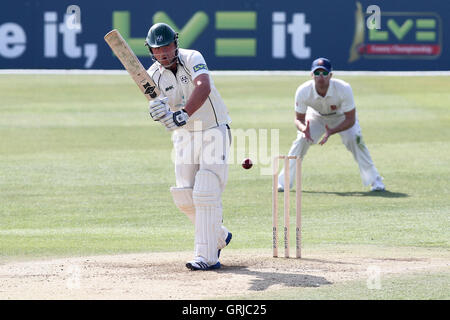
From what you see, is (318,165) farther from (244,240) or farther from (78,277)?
(78,277)

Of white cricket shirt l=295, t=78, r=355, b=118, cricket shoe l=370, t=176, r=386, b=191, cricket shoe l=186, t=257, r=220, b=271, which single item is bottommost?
cricket shoe l=186, t=257, r=220, b=271

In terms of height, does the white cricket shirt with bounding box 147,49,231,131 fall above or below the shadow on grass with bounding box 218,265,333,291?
above

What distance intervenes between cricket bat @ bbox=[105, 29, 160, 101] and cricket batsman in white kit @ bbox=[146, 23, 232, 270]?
0.12 metres

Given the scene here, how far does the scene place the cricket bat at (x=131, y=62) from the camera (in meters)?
7.28

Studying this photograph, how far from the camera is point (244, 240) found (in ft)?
31.8

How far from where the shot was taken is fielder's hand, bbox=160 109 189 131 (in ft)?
23.2

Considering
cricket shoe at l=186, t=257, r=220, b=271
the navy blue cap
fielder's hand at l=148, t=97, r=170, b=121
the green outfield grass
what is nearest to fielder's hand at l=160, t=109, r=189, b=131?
fielder's hand at l=148, t=97, r=170, b=121

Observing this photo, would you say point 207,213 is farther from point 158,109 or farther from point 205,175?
→ point 158,109

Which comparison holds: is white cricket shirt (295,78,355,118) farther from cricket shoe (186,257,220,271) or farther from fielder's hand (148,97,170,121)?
fielder's hand (148,97,170,121)

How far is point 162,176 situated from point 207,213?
6649 millimetres

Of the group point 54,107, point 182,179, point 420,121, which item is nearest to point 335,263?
point 182,179

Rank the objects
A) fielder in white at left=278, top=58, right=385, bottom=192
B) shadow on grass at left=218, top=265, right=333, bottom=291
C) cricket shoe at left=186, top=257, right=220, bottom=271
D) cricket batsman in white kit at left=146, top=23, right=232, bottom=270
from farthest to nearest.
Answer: fielder in white at left=278, top=58, right=385, bottom=192
cricket shoe at left=186, top=257, right=220, bottom=271
cricket batsman in white kit at left=146, top=23, right=232, bottom=270
shadow on grass at left=218, top=265, right=333, bottom=291

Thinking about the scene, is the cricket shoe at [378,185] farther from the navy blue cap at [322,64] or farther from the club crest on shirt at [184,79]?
the club crest on shirt at [184,79]

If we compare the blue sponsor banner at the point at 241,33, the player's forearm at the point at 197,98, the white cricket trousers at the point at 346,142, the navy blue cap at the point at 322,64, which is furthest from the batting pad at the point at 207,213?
the blue sponsor banner at the point at 241,33
